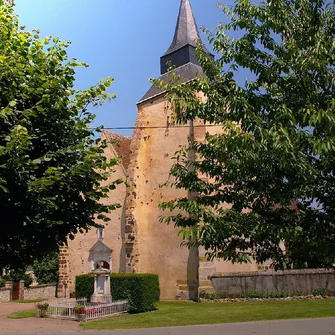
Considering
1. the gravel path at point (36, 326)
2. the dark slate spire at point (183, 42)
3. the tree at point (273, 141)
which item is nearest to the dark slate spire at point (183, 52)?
the dark slate spire at point (183, 42)

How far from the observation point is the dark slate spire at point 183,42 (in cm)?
2370

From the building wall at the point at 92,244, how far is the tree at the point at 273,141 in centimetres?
1783

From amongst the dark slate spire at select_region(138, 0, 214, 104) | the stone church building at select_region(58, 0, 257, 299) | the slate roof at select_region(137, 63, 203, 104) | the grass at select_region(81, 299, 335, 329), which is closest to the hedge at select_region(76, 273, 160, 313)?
the grass at select_region(81, 299, 335, 329)

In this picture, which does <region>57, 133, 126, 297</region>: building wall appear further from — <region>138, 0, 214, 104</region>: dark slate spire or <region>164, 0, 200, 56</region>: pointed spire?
<region>164, 0, 200, 56</region>: pointed spire

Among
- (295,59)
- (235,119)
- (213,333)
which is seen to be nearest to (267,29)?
(295,59)

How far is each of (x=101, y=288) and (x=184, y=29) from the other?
648 inches

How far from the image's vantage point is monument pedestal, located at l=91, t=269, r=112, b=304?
16.4 metres

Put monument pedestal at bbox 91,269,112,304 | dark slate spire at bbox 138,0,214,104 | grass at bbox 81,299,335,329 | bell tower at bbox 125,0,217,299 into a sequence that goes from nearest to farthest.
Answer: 1. grass at bbox 81,299,335,329
2. monument pedestal at bbox 91,269,112,304
3. bell tower at bbox 125,0,217,299
4. dark slate spire at bbox 138,0,214,104

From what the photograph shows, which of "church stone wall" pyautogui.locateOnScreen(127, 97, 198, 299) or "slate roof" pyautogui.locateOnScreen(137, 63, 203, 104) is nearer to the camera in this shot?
"church stone wall" pyautogui.locateOnScreen(127, 97, 198, 299)

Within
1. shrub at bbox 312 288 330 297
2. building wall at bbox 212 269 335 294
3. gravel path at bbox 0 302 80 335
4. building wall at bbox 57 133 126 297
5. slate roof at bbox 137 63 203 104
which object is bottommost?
gravel path at bbox 0 302 80 335

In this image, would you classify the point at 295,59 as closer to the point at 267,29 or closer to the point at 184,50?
the point at 267,29

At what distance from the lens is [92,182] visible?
6492 mm

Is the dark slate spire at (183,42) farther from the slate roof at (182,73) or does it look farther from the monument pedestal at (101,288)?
the monument pedestal at (101,288)

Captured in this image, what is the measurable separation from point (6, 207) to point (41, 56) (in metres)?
2.27
